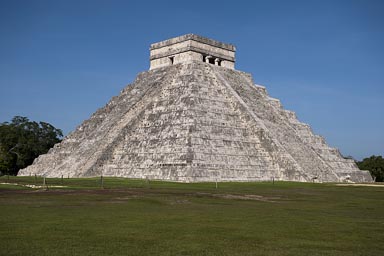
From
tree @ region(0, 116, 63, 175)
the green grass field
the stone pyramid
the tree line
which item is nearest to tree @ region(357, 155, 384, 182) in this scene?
the tree line

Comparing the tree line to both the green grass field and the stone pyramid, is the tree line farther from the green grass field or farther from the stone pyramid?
the green grass field

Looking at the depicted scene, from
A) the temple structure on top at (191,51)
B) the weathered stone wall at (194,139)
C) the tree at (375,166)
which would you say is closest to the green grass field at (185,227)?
the weathered stone wall at (194,139)

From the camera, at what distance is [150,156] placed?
3403 centimetres

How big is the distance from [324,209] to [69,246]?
9.57 meters

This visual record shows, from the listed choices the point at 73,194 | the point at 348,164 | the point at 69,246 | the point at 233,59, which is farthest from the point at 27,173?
the point at 69,246

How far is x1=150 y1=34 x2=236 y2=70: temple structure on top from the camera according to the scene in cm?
4109

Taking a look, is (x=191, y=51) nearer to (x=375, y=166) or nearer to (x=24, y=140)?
(x=24, y=140)

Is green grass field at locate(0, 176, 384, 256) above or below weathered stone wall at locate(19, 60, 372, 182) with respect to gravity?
below

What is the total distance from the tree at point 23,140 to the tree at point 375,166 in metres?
38.8

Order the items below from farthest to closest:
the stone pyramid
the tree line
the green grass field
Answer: the tree line
the stone pyramid
the green grass field

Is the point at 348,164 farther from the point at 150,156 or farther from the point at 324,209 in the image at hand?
the point at 324,209

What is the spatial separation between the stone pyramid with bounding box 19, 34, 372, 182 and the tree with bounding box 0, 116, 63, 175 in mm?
13291

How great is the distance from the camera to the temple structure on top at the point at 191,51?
41.1m

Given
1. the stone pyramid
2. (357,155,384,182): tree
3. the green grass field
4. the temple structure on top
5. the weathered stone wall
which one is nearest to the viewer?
the green grass field
